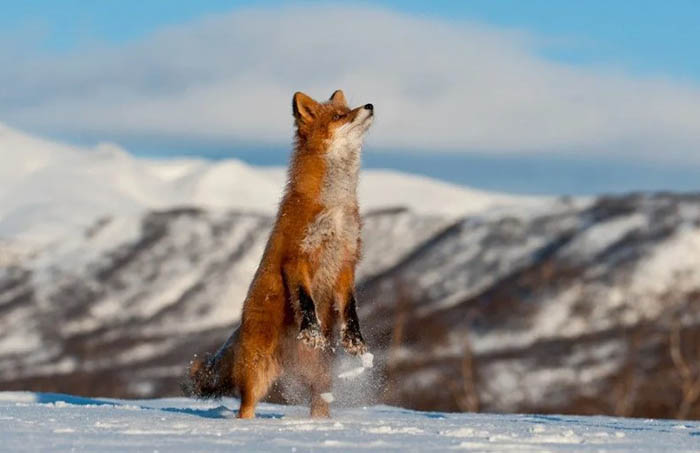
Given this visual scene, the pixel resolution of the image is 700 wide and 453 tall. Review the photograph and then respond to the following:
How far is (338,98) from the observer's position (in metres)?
15.4

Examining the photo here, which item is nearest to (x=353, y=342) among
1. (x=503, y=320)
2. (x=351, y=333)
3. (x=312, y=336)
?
(x=351, y=333)

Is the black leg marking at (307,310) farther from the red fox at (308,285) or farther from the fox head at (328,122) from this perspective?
the fox head at (328,122)

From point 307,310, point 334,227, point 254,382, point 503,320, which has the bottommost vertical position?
point 254,382

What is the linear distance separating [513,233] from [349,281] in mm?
176931

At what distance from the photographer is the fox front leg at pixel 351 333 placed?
14.4 m

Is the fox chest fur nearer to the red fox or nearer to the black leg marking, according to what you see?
the red fox

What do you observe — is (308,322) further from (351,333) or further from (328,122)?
(328,122)

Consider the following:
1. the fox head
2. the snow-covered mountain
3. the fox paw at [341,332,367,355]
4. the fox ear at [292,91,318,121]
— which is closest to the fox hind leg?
the fox paw at [341,332,367,355]

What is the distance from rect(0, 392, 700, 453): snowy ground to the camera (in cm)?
1027

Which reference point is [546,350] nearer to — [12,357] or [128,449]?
[12,357]

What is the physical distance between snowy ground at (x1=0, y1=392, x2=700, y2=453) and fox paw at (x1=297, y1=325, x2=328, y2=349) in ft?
2.90

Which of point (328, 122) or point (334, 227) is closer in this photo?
point (334, 227)

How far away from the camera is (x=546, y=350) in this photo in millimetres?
132000

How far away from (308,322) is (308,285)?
1.36 ft
